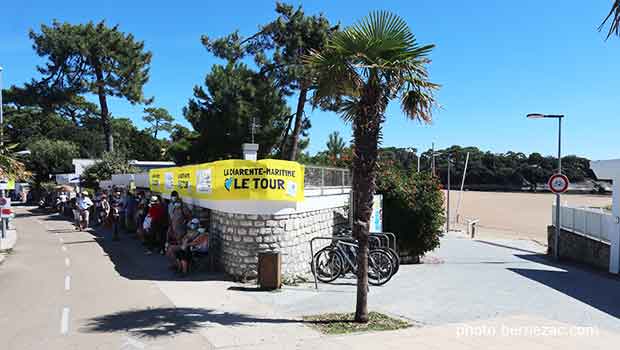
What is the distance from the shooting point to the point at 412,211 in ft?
46.4

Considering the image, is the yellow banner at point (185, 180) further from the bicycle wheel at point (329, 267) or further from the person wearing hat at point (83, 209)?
the person wearing hat at point (83, 209)

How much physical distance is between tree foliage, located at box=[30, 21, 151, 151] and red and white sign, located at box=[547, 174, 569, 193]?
28.3 meters

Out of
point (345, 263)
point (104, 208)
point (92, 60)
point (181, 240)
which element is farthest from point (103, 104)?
point (345, 263)

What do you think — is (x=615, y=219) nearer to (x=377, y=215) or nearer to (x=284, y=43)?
(x=377, y=215)

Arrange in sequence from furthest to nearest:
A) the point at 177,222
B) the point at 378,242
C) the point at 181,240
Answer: the point at 177,222 → the point at 378,242 → the point at 181,240

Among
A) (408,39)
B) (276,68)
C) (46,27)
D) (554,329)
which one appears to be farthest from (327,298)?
(46,27)

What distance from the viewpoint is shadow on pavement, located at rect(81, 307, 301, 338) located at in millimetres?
6660

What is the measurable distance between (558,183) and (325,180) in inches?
320

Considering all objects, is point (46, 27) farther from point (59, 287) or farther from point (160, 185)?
point (59, 287)

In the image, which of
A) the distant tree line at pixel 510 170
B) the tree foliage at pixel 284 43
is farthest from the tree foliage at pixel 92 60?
the distant tree line at pixel 510 170

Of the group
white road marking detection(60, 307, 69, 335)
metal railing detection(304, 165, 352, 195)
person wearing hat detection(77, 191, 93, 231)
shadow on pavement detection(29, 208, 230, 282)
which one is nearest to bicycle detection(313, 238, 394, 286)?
metal railing detection(304, 165, 352, 195)

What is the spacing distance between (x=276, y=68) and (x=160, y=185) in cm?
863

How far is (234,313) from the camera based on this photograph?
7.59 meters

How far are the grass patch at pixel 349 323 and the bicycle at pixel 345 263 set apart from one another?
7.80 ft
